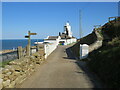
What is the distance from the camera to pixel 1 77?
625 centimetres

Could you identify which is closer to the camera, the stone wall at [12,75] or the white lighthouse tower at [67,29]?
the stone wall at [12,75]

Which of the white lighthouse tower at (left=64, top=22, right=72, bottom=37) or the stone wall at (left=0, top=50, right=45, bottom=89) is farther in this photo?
the white lighthouse tower at (left=64, top=22, right=72, bottom=37)

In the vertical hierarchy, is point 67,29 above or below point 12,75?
above

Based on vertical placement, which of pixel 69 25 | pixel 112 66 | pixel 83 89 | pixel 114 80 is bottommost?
pixel 83 89

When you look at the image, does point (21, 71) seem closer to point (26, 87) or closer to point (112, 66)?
point (26, 87)

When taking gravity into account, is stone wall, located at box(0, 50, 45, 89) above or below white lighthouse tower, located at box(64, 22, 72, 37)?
below

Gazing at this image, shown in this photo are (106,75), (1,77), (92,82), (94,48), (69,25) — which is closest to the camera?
(1,77)

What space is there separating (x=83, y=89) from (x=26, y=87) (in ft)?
8.38

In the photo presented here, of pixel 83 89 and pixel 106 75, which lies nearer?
pixel 83 89

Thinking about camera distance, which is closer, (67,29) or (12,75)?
(12,75)

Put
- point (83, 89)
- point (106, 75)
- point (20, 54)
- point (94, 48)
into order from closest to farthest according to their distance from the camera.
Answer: point (83, 89)
point (106, 75)
point (20, 54)
point (94, 48)

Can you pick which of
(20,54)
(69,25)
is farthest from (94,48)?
(69,25)

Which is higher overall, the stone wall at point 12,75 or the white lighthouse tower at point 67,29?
the white lighthouse tower at point 67,29

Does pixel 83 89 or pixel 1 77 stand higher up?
pixel 1 77
